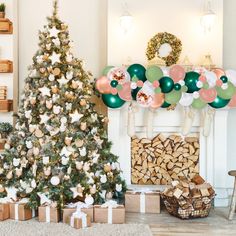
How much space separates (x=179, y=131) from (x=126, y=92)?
→ 742 mm

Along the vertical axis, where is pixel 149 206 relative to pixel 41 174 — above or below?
below

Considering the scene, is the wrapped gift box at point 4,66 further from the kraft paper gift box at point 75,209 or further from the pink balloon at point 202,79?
the pink balloon at point 202,79

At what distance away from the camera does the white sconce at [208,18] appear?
4.42m

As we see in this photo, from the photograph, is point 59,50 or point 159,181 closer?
point 59,50

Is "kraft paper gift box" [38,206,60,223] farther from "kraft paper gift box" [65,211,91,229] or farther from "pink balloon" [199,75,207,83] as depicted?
"pink balloon" [199,75,207,83]

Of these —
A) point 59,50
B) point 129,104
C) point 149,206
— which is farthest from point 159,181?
point 59,50

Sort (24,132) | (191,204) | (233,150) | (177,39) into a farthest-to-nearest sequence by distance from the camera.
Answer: (233,150) → (177,39) → (24,132) → (191,204)

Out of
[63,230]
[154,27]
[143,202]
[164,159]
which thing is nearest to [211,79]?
[154,27]

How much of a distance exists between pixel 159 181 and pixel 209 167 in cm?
56

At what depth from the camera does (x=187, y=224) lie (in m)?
3.88

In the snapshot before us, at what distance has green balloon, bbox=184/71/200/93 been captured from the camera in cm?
418

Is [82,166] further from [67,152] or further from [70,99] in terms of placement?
[70,99]

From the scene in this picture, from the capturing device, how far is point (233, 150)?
15.9ft

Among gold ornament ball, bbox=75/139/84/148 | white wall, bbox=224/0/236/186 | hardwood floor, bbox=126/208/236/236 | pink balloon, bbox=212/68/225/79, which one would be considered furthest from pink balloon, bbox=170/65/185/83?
hardwood floor, bbox=126/208/236/236
